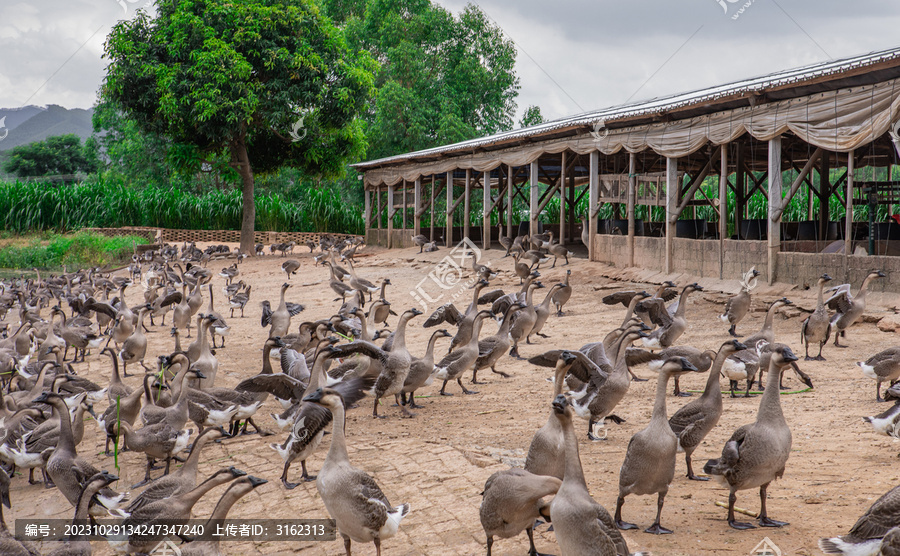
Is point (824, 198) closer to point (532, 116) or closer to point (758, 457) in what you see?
point (758, 457)

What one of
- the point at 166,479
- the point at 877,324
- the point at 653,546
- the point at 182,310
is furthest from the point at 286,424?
the point at 877,324

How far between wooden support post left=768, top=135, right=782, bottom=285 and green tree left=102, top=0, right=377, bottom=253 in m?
18.1

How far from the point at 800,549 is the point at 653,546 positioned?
0.94 m

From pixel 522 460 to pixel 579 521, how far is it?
2.41 m

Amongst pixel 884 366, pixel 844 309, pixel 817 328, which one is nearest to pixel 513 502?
pixel 884 366

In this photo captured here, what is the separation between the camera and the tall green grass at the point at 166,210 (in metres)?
36.5

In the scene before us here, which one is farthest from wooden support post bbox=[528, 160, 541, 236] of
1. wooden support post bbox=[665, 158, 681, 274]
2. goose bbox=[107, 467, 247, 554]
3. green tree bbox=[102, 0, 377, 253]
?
goose bbox=[107, 467, 247, 554]

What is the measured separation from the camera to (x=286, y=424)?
312 inches

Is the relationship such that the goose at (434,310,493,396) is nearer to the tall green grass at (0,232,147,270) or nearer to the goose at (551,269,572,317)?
the goose at (551,269,572,317)

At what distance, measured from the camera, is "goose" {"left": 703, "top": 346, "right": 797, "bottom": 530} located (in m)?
5.32

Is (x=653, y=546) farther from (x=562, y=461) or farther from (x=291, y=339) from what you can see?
(x=291, y=339)

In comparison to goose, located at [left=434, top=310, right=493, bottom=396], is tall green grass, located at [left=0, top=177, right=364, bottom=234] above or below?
above

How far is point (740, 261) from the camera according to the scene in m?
15.4

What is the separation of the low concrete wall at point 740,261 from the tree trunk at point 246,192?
16297 millimetres
